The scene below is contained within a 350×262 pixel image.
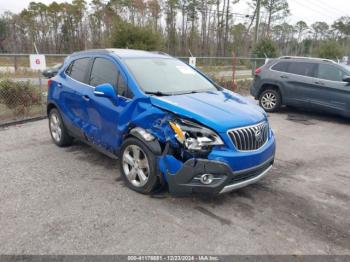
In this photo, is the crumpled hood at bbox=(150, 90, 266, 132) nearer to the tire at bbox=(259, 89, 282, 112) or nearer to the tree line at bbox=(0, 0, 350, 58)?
the tire at bbox=(259, 89, 282, 112)

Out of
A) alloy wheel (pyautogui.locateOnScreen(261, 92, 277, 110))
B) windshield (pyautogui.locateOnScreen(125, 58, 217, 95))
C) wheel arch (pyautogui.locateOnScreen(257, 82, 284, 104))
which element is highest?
windshield (pyautogui.locateOnScreen(125, 58, 217, 95))

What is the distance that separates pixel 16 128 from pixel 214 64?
10.8m

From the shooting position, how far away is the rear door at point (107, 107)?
4.03m

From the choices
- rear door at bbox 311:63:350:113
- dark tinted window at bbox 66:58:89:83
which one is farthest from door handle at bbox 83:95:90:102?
rear door at bbox 311:63:350:113

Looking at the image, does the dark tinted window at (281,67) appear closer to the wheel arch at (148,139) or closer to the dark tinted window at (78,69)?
the dark tinted window at (78,69)

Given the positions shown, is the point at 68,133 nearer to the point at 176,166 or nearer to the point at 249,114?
the point at 176,166

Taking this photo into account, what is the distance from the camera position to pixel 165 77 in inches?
173

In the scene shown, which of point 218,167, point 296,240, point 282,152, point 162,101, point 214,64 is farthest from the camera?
point 214,64

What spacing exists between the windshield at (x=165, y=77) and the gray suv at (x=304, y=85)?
16.6 ft

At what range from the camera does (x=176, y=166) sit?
3350 mm

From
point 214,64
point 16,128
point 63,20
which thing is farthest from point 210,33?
point 16,128

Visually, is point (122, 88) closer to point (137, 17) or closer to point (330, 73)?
point (330, 73)

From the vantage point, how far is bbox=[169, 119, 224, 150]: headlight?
3.29 m

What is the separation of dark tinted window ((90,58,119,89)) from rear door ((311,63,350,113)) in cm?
643
